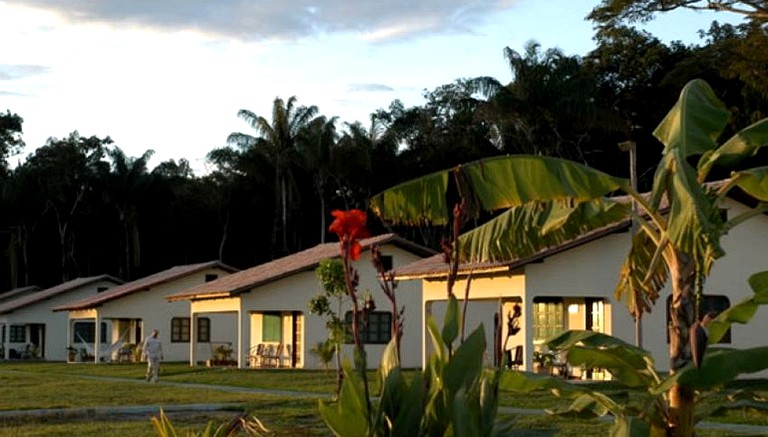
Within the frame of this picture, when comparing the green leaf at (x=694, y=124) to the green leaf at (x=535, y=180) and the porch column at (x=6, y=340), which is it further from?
the porch column at (x=6, y=340)

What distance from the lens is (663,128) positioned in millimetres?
11797

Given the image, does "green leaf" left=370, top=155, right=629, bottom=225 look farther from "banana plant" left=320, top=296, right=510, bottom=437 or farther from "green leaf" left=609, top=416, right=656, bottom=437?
"banana plant" left=320, top=296, right=510, bottom=437

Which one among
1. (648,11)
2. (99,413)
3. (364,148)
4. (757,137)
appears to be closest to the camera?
(757,137)

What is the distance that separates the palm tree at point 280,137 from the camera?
214ft

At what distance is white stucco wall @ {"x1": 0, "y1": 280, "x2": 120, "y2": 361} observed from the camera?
63.4 metres

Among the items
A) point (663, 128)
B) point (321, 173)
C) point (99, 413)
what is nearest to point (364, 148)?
point (321, 173)

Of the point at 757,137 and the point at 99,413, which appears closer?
the point at 757,137

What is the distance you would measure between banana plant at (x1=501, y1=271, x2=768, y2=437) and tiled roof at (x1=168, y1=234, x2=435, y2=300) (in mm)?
27240

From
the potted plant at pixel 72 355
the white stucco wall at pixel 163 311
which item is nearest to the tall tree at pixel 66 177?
the potted plant at pixel 72 355

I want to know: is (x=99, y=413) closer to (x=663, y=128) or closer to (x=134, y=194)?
(x=663, y=128)

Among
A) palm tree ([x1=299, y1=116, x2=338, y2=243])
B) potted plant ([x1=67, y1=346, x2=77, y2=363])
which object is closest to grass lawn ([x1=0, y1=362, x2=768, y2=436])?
potted plant ([x1=67, y1=346, x2=77, y2=363])

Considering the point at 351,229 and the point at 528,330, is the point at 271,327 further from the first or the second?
the point at 351,229

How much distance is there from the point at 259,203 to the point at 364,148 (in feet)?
42.7

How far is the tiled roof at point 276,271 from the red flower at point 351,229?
31.3 m
